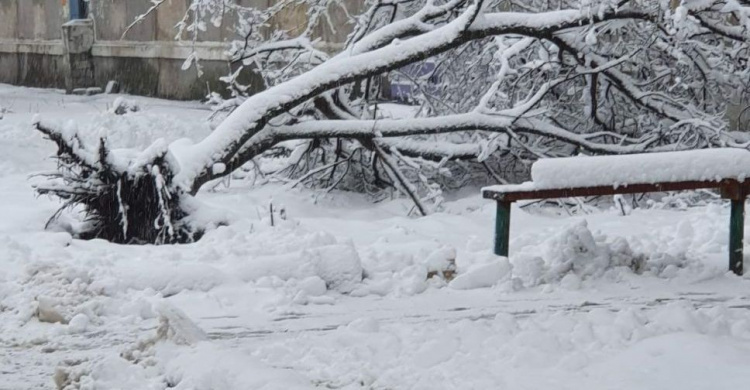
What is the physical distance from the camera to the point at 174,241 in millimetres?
8148

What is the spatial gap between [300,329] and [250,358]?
82 centimetres

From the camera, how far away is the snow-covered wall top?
6.62 metres

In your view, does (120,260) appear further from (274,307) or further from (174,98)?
(174,98)

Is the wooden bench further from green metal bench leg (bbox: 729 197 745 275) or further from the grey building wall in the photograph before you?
the grey building wall

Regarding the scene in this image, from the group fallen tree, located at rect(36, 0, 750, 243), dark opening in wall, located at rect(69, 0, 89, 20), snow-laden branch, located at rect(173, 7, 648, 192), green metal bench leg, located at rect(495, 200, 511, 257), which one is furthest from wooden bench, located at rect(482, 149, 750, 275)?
dark opening in wall, located at rect(69, 0, 89, 20)

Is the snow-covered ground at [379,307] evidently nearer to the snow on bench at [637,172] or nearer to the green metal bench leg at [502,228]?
the green metal bench leg at [502,228]

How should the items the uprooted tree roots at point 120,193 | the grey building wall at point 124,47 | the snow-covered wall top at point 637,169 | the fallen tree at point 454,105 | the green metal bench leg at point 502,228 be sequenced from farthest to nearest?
the grey building wall at point 124,47, the fallen tree at point 454,105, the uprooted tree roots at point 120,193, the green metal bench leg at point 502,228, the snow-covered wall top at point 637,169

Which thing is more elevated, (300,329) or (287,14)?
(287,14)

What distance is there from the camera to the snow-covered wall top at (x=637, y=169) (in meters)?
6.62

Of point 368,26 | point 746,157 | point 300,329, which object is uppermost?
point 368,26

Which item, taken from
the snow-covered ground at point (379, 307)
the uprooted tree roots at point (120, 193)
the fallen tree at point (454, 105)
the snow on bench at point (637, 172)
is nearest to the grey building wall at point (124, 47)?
the fallen tree at point (454, 105)

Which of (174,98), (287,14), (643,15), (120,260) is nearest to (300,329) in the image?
(120,260)

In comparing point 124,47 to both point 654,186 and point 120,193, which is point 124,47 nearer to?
point 120,193

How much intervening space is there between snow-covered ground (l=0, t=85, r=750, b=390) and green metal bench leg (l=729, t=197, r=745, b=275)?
0.15 m
